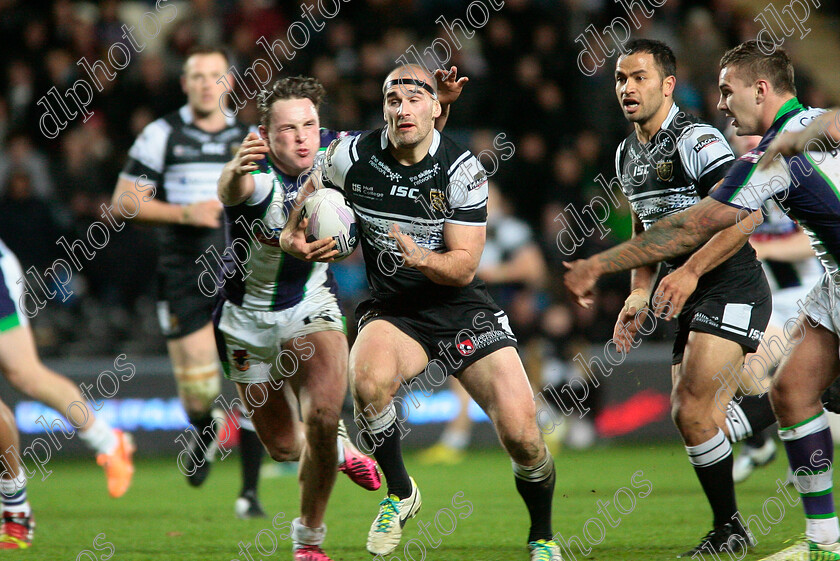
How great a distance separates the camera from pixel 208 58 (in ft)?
23.2

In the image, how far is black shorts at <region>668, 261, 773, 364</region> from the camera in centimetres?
470

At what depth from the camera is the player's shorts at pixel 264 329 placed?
5125mm

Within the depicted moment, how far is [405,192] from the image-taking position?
462 cm

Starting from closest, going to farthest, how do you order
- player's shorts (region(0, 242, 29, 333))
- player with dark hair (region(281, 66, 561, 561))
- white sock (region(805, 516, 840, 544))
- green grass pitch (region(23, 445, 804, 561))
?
white sock (region(805, 516, 840, 544)), player with dark hair (region(281, 66, 561, 561)), green grass pitch (region(23, 445, 804, 561)), player's shorts (region(0, 242, 29, 333))

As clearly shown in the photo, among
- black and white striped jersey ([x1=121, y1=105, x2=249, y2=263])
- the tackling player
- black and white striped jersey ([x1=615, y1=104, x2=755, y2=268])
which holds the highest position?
black and white striped jersey ([x1=121, y1=105, x2=249, y2=263])

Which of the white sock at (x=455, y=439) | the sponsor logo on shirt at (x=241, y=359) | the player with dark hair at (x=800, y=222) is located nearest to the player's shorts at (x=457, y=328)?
the player with dark hair at (x=800, y=222)

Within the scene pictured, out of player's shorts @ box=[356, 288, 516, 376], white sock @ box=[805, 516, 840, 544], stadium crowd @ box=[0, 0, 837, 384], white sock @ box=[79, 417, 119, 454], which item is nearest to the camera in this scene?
white sock @ box=[805, 516, 840, 544]

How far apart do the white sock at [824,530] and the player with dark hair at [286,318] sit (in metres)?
2.23

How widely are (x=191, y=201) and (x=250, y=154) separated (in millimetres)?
2822

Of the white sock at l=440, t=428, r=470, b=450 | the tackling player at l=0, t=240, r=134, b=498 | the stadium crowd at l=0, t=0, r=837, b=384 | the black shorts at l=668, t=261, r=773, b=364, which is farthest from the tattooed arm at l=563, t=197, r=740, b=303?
the white sock at l=440, t=428, r=470, b=450

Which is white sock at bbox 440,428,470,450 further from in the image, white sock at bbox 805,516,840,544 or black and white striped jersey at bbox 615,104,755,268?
white sock at bbox 805,516,840,544

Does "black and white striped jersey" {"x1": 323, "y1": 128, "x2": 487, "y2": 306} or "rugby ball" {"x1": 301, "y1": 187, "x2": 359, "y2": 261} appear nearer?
"rugby ball" {"x1": 301, "y1": 187, "x2": 359, "y2": 261}

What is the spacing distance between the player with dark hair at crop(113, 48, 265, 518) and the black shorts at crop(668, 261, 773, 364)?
3.64m

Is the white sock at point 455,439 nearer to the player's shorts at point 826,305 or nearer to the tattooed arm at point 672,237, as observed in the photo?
the player's shorts at point 826,305
